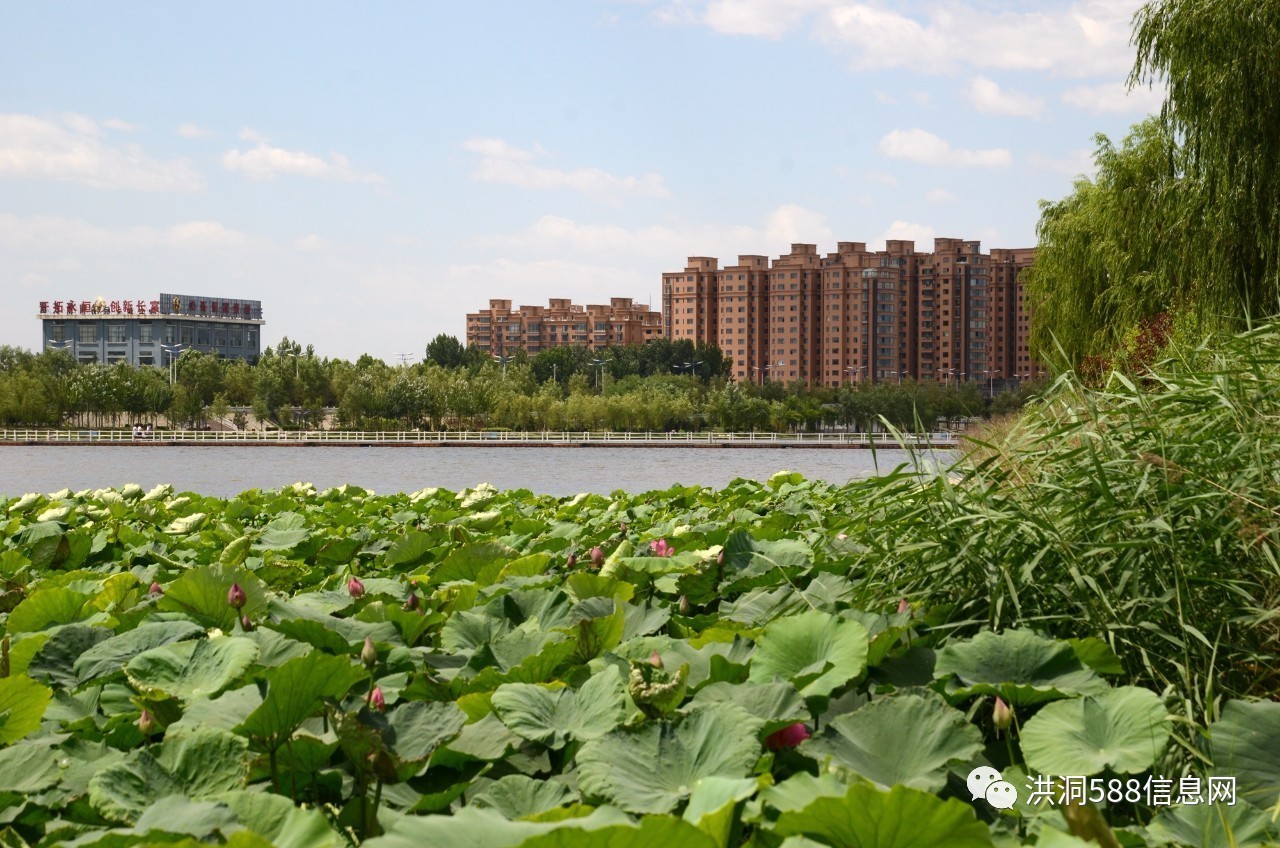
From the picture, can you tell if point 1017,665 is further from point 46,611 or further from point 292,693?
point 46,611

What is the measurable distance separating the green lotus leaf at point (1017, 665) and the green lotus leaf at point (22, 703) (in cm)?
112

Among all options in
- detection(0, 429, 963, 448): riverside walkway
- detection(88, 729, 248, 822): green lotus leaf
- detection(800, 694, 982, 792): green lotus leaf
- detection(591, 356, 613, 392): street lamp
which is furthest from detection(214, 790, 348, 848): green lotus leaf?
detection(591, 356, 613, 392): street lamp

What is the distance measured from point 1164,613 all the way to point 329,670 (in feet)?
4.49

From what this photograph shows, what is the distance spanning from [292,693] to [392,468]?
3721 centimetres

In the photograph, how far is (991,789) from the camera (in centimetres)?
123

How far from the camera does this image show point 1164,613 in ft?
6.21

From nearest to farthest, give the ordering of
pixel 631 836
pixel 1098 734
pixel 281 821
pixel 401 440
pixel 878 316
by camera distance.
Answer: pixel 631 836, pixel 281 821, pixel 1098 734, pixel 401 440, pixel 878 316

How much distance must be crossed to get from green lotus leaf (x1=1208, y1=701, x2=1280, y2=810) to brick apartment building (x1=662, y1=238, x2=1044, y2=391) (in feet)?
335

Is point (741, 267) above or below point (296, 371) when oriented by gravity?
above

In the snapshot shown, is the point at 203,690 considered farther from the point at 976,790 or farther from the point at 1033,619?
the point at 1033,619

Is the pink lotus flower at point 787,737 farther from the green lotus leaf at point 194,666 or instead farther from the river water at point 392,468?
the river water at point 392,468

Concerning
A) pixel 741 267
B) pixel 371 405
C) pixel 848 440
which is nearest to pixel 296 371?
pixel 371 405

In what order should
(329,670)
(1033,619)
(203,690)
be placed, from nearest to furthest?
(329,670), (203,690), (1033,619)

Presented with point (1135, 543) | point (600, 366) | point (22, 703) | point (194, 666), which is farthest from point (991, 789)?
point (600, 366)
